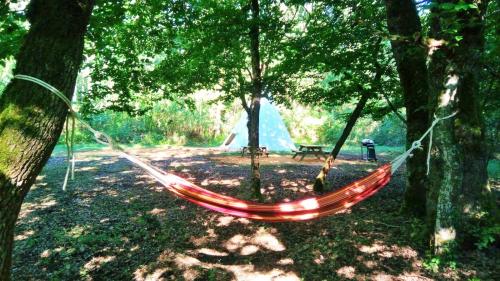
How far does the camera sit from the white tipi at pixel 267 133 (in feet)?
46.8

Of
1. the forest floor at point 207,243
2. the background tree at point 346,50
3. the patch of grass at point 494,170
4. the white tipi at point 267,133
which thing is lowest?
the forest floor at point 207,243

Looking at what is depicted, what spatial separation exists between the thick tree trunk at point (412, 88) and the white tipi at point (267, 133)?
9454mm

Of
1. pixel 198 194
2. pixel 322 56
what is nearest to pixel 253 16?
pixel 322 56

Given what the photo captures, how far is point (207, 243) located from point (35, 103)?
2.97 meters

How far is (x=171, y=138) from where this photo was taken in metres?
17.9

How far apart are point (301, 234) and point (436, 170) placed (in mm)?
1775

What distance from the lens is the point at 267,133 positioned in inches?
564

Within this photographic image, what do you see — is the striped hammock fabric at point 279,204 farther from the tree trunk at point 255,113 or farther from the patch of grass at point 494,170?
the patch of grass at point 494,170

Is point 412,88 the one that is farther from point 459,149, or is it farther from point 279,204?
point 279,204

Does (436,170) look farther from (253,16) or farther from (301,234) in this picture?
(253,16)

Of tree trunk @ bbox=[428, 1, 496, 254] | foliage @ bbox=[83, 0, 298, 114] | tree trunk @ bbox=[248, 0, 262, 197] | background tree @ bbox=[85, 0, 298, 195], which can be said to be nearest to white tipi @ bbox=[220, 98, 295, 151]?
background tree @ bbox=[85, 0, 298, 195]

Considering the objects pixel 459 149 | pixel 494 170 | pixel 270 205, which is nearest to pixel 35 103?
pixel 270 205

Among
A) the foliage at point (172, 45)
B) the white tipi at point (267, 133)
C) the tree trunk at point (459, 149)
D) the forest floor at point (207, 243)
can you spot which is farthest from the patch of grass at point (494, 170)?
the white tipi at point (267, 133)

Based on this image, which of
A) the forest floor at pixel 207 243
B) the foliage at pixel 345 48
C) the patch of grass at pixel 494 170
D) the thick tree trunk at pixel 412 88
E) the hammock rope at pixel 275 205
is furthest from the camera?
the patch of grass at pixel 494 170
